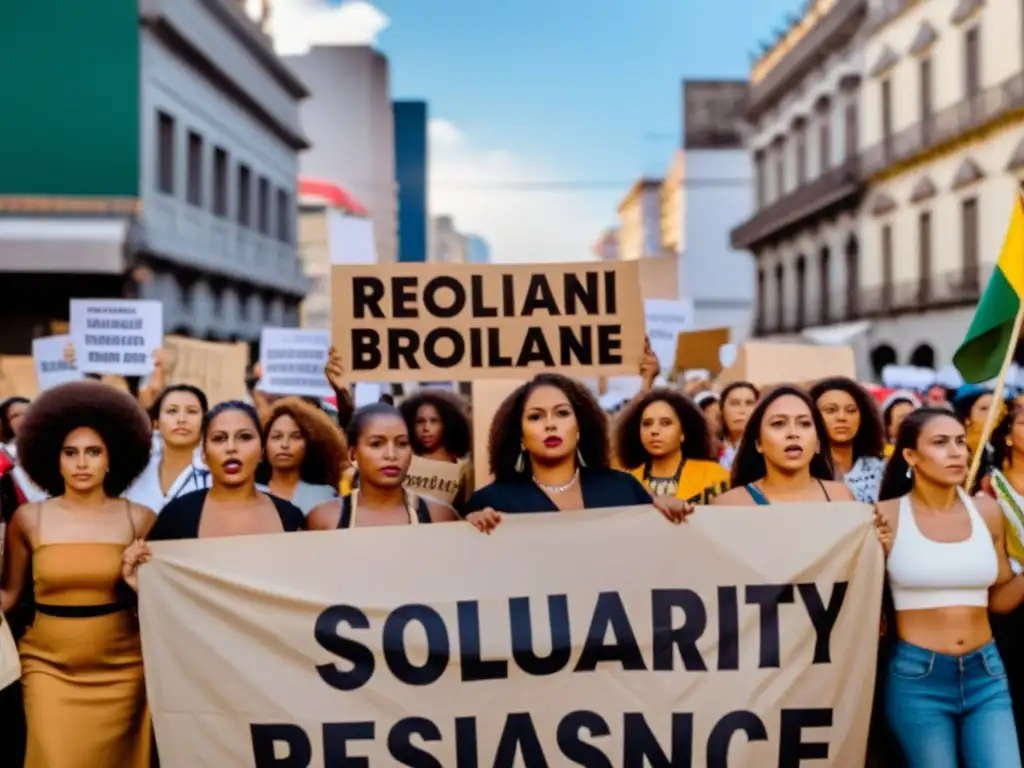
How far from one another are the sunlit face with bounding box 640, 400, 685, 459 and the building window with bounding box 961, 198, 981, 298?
2222cm

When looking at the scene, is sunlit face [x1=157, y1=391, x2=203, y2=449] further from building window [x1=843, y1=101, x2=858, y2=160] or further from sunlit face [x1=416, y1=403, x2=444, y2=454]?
building window [x1=843, y1=101, x2=858, y2=160]

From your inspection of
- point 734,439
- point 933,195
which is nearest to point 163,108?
point 933,195

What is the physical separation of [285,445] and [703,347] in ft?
21.0

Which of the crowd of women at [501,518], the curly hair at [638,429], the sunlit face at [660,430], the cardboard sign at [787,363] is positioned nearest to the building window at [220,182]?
the cardboard sign at [787,363]

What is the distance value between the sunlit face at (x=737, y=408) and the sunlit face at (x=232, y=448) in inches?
130

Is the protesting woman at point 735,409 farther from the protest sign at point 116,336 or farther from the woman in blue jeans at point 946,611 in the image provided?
the protest sign at point 116,336

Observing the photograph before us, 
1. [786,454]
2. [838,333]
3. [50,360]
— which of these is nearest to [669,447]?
[786,454]

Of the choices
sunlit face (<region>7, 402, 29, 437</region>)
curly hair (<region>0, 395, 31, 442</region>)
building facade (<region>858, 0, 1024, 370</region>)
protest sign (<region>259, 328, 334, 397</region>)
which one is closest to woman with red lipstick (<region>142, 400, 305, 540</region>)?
sunlit face (<region>7, 402, 29, 437</region>)

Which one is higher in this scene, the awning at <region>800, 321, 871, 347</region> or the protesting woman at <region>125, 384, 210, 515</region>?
the awning at <region>800, 321, 871, 347</region>

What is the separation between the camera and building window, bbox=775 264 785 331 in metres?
40.6

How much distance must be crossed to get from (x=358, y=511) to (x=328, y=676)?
586 millimetres

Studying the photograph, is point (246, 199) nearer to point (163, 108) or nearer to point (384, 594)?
point (163, 108)

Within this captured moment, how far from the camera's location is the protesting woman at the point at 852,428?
5777 millimetres

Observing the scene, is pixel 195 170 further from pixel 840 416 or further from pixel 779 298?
pixel 840 416
